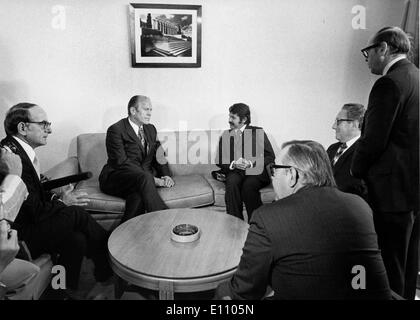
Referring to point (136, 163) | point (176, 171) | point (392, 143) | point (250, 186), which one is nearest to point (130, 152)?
point (136, 163)

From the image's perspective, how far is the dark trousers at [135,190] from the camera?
2.99 m

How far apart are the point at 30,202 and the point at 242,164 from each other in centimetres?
172

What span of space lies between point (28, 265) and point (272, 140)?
2705 mm

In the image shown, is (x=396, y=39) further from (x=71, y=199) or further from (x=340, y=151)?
(x=71, y=199)

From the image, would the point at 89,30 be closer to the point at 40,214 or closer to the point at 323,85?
the point at 40,214

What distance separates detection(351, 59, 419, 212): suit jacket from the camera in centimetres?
200

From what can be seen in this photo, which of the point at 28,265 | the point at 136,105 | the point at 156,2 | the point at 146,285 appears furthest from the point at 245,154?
the point at 28,265

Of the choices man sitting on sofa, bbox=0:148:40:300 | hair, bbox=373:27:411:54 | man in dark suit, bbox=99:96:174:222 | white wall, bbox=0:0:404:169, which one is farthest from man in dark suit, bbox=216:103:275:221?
man sitting on sofa, bbox=0:148:40:300

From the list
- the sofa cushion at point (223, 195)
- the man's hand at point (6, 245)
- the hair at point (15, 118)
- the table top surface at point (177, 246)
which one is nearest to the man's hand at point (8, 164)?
the man's hand at point (6, 245)

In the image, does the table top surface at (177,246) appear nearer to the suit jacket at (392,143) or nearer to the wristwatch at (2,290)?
the wristwatch at (2,290)

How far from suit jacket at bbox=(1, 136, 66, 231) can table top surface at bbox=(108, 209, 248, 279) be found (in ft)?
1.62

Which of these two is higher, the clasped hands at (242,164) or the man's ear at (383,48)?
the man's ear at (383,48)

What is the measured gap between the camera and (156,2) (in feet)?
11.6

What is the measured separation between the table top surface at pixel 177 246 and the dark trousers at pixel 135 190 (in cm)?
46
